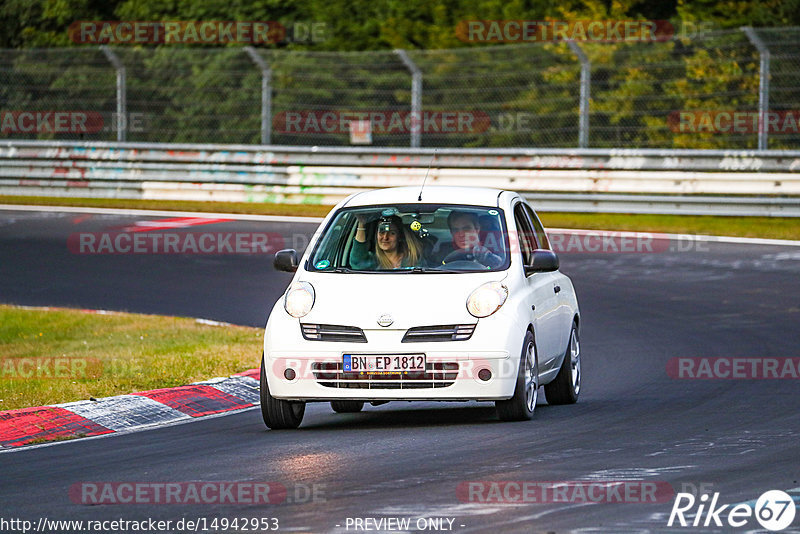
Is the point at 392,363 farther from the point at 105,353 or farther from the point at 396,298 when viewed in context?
the point at 105,353

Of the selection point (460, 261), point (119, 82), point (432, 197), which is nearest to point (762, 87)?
point (119, 82)

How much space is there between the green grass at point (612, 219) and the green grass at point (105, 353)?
30.7 ft

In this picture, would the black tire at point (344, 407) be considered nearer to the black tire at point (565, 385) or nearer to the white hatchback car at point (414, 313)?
the white hatchback car at point (414, 313)

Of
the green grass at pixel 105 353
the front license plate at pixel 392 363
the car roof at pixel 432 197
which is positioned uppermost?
the car roof at pixel 432 197

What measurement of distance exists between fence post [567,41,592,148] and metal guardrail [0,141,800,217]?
338 mm

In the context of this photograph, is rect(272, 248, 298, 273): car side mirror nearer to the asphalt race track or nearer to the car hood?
the car hood

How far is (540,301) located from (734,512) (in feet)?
12.0

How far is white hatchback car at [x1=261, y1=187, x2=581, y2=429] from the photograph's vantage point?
9.17m

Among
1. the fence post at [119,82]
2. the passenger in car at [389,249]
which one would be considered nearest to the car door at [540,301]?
the passenger in car at [389,249]

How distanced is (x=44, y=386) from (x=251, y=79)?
17.6 m

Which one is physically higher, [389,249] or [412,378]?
[389,249]

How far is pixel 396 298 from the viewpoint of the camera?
30.6ft

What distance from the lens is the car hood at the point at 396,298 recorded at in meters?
9.23

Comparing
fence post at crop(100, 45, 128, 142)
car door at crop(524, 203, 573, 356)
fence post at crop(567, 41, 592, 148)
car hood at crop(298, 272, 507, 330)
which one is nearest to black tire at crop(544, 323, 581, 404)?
car door at crop(524, 203, 573, 356)
